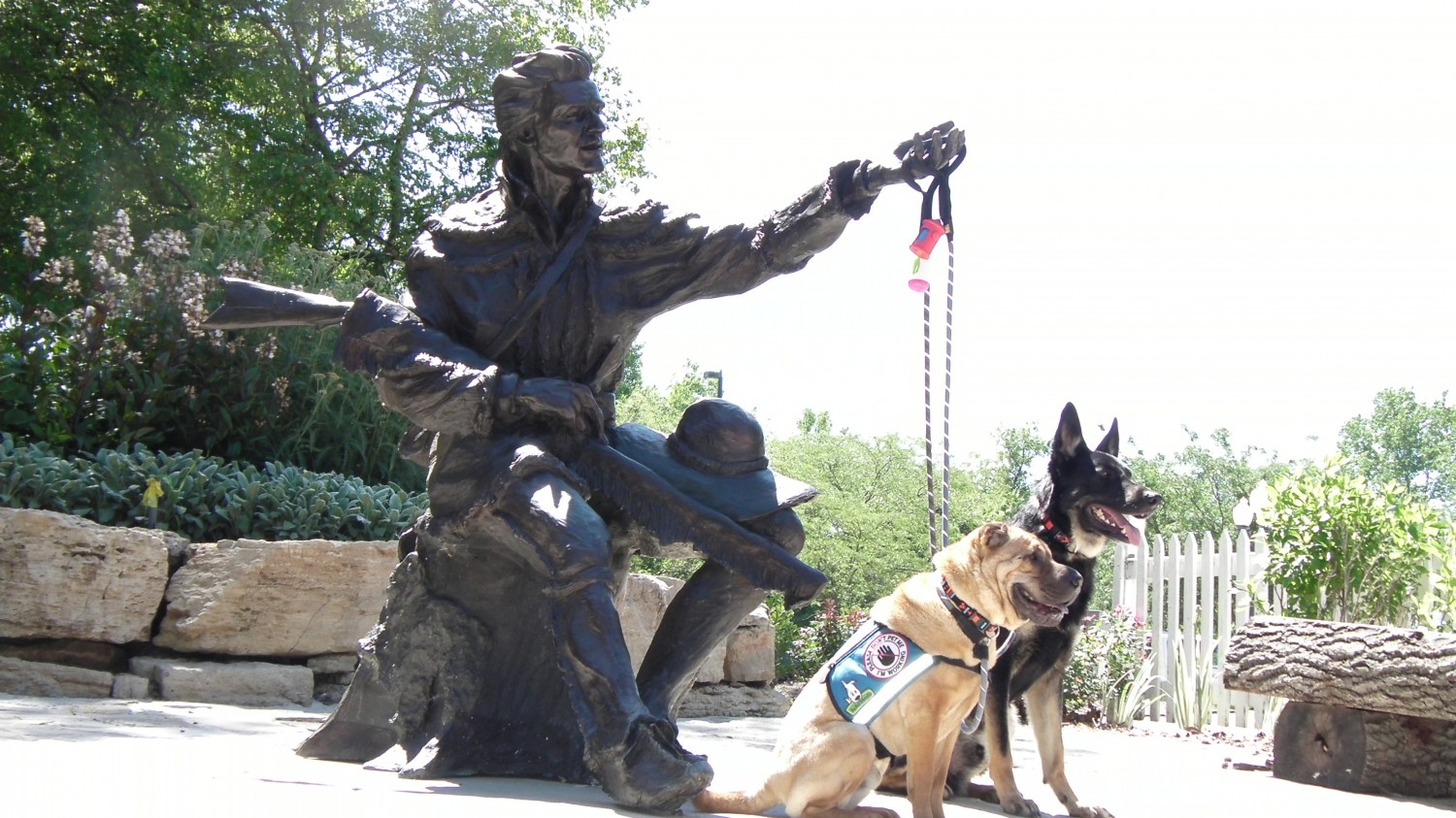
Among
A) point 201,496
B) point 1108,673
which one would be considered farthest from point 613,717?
point 1108,673

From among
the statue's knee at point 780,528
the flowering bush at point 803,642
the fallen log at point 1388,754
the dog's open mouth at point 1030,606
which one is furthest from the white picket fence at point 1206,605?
the statue's knee at point 780,528

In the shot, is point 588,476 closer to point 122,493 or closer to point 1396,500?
point 122,493

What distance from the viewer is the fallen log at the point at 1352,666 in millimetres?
5660

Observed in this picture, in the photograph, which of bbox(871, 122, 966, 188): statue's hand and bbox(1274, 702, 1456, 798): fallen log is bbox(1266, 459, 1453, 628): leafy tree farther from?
bbox(871, 122, 966, 188): statue's hand

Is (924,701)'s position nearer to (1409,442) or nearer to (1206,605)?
(1206,605)

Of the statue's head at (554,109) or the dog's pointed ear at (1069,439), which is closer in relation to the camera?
the statue's head at (554,109)

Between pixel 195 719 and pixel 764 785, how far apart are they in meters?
3.19

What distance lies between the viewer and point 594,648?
317 cm

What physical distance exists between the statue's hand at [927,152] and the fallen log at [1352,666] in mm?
3637

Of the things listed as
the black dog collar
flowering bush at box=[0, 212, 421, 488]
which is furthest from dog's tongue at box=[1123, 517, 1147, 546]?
flowering bush at box=[0, 212, 421, 488]

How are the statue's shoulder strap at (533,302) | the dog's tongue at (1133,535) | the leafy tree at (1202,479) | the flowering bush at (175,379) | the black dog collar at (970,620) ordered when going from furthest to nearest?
the leafy tree at (1202,479)
the flowering bush at (175,379)
the dog's tongue at (1133,535)
the statue's shoulder strap at (533,302)
the black dog collar at (970,620)

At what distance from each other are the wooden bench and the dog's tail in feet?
12.2

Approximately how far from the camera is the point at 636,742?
300 cm

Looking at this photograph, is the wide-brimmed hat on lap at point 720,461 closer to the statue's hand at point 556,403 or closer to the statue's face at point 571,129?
the statue's hand at point 556,403
